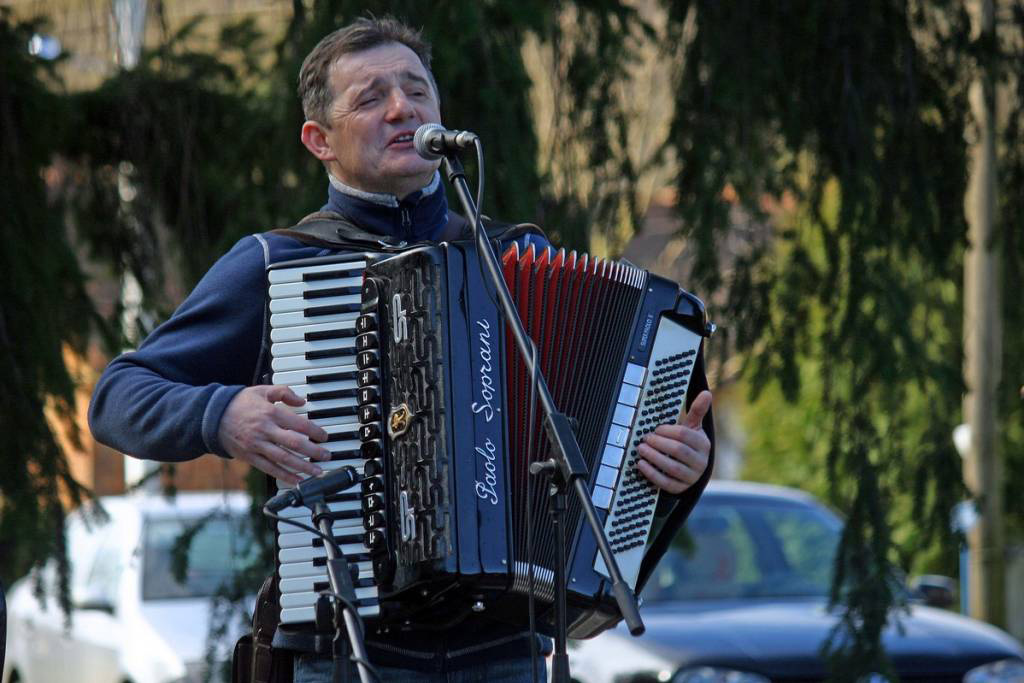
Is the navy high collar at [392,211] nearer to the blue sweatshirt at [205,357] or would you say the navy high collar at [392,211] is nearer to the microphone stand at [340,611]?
the blue sweatshirt at [205,357]

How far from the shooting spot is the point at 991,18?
493cm

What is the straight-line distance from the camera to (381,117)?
2.94 m

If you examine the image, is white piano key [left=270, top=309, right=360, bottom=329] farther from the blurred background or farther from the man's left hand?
the blurred background

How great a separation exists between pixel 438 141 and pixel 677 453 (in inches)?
28.4

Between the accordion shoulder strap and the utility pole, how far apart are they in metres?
2.50

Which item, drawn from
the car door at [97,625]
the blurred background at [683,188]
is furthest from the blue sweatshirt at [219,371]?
the car door at [97,625]

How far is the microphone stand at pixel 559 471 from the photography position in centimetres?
243

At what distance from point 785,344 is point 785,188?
551mm

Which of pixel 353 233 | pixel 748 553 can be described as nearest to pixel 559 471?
pixel 353 233

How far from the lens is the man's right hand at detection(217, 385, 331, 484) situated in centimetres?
258

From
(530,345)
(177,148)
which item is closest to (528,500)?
(530,345)

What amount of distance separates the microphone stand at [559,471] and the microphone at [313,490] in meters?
0.31

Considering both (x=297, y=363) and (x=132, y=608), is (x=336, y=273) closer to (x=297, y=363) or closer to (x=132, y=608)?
(x=297, y=363)

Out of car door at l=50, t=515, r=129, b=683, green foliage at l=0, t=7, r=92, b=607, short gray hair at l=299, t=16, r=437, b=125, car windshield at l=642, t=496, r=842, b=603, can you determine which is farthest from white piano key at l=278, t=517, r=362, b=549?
car door at l=50, t=515, r=129, b=683
